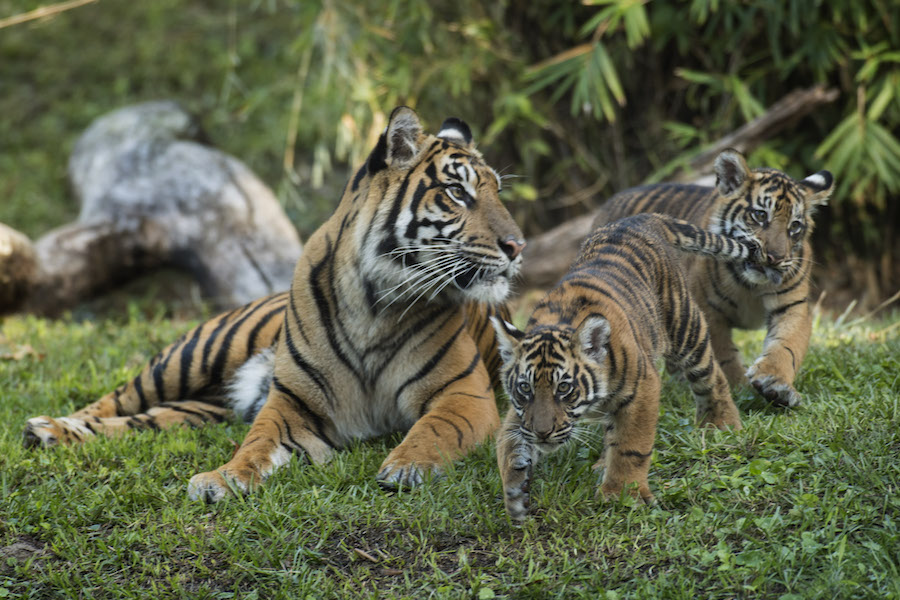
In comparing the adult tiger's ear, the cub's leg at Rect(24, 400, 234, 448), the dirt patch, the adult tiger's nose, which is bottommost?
the cub's leg at Rect(24, 400, 234, 448)

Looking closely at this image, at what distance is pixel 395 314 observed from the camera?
12.5ft

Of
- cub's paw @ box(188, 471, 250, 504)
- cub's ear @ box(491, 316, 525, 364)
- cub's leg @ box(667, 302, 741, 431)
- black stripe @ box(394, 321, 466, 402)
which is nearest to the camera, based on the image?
cub's ear @ box(491, 316, 525, 364)

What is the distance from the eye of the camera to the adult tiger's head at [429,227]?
362 centimetres

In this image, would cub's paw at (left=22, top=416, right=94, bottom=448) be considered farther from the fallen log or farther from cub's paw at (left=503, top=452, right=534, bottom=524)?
the fallen log

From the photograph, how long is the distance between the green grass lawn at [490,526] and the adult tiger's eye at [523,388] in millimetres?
395

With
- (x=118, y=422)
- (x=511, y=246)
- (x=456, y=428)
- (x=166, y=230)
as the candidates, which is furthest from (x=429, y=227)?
(x=166, y=230)

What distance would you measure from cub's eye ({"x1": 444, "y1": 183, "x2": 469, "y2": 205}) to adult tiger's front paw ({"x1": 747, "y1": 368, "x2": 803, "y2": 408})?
135 centimetres

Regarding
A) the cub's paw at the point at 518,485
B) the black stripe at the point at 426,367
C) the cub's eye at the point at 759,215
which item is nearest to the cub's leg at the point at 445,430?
the black stripe at the point at 426,367

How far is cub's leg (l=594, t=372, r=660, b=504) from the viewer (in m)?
→ 3.01

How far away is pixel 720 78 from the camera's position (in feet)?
22.2

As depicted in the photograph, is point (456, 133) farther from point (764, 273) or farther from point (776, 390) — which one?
point (776, 390)

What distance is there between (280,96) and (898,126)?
5.88 meters

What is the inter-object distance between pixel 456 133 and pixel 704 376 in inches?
58.8

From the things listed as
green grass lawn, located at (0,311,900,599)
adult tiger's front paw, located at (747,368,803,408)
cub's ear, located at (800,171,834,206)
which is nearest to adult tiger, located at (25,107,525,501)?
green grass lawn, located at (0,311,900,599)
